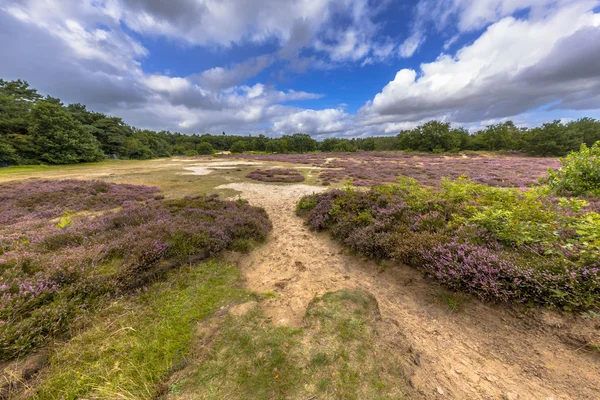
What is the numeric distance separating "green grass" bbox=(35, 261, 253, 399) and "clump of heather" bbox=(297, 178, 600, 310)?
4155 mm

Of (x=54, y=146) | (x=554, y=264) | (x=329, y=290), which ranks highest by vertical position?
(x=54, y=146)

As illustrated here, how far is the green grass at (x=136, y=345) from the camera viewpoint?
2428 millimetres

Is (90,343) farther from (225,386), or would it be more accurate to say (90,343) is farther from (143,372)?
(225,386)

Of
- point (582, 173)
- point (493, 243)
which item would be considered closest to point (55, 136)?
point (493, 243)

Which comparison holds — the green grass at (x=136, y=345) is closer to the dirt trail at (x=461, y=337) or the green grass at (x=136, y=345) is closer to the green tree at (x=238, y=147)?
the dirt trail at (x=461, y=337)

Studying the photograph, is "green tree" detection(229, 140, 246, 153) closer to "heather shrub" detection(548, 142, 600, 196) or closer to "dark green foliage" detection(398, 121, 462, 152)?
"dark green foliage" detection(398, 121, 462, 152)

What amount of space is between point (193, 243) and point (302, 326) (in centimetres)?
395

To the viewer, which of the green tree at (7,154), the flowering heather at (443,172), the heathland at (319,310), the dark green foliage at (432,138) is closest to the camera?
the heathland at (319,310)

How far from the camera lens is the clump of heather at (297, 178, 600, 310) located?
3.30m

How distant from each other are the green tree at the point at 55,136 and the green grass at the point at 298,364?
46.0 meters

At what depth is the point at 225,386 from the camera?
98.6 inches

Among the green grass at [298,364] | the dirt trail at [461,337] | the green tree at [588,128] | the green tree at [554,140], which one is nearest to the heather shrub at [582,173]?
the dirt trail at [461,337]

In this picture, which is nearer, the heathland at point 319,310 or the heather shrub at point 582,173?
the heathland at point 319,310

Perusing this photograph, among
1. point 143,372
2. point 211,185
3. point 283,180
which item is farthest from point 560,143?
point 143,372
